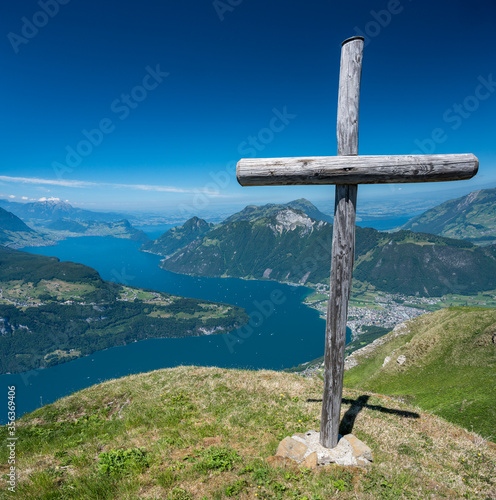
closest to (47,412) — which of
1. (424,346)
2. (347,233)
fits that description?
(347,233)

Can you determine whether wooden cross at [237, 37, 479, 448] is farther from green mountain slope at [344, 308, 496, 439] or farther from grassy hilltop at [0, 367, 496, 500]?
green mountain slope at [344, 308, 496, 439]

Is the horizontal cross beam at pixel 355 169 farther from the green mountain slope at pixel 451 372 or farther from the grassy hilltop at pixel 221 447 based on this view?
the green mountain slope at pixel 451 372

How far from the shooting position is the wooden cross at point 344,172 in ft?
20.3

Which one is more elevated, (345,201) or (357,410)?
(345,201)

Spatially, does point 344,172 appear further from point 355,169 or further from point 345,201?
point 345,201

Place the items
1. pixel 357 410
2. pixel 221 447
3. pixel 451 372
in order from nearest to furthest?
pixel 221 447 → pixel 357 410 → pixel 451 372

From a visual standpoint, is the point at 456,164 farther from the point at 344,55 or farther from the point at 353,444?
the point at 353,444

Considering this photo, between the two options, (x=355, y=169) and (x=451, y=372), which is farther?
(x=451, y=372)

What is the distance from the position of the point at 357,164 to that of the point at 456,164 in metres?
2.09

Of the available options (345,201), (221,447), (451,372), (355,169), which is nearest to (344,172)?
(355,169)

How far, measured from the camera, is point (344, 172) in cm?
641

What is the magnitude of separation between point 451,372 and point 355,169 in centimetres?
2872

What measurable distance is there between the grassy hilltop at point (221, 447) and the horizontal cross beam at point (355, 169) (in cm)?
711

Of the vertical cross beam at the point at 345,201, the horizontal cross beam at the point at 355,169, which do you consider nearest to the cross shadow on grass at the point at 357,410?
the vertical cross beam at the point at 345,201
